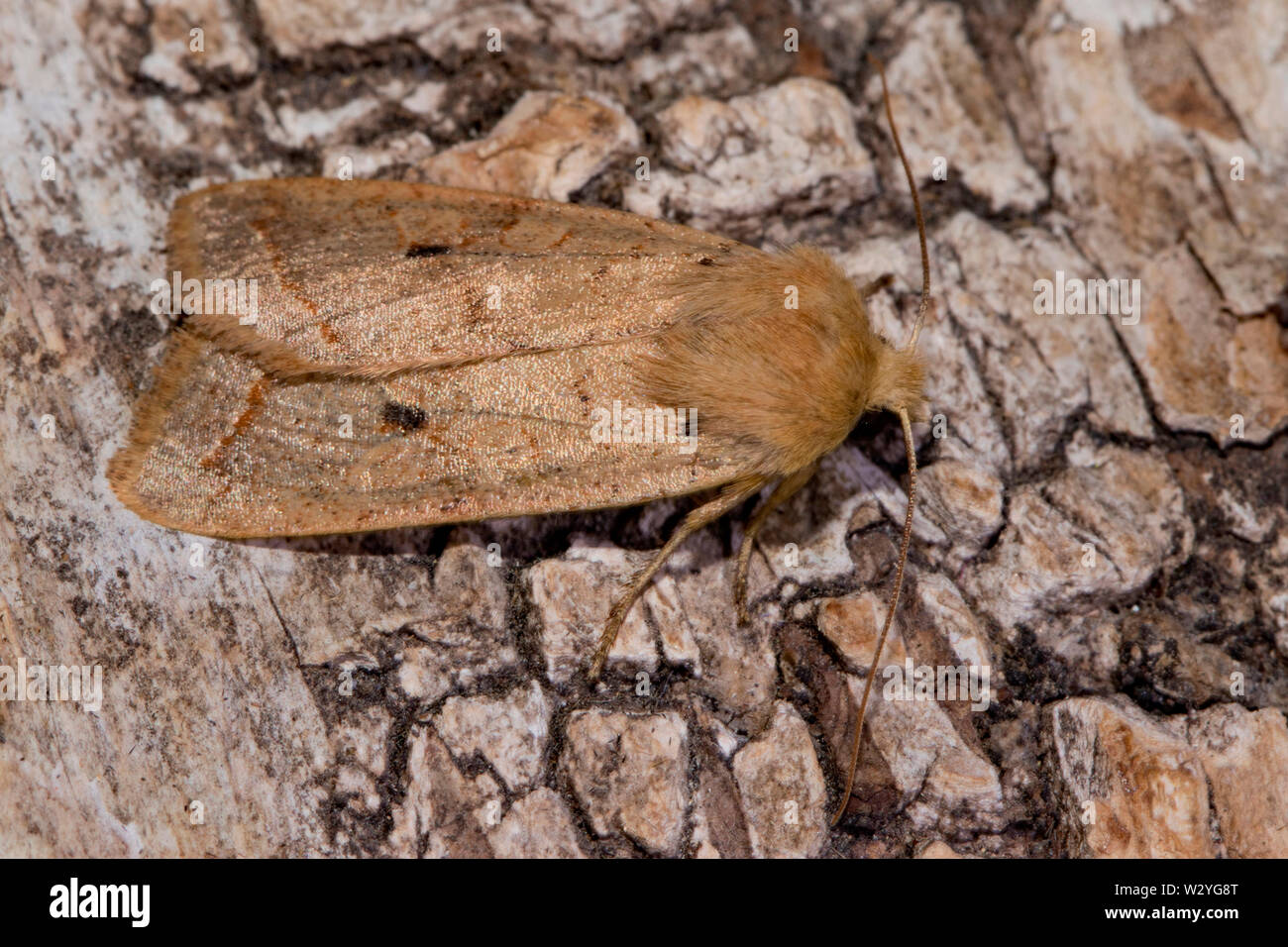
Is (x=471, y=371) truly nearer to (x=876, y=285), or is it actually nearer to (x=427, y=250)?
(x=427, y=250)

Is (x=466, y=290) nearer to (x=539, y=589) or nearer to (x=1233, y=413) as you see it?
(x=539, y=589)

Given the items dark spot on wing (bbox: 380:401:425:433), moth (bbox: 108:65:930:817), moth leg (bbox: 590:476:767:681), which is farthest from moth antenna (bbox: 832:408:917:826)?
dark spot on wing (bbox: 380:401:425:433)

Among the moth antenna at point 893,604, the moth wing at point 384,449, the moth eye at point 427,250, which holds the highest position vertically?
the moth eye at point 427,250

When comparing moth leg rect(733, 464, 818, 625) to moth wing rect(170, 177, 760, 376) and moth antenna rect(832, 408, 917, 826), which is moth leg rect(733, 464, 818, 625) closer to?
moth antenna rect(832, 408, 917, 826)

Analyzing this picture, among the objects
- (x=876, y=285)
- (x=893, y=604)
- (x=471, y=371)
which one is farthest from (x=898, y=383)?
(x=471, y=371)

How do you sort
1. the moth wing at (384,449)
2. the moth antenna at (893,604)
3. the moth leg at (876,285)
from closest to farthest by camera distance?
1. the moth antenna at (893,604)
2. the moth wing at (384,449)
3. the moth leg at (876,285)

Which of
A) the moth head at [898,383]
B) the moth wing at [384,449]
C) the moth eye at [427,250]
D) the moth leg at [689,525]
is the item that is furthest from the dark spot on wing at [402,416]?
the moth head at [898,383]

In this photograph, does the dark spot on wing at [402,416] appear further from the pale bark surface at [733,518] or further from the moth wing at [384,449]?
the pale bark surface at [733,518]
